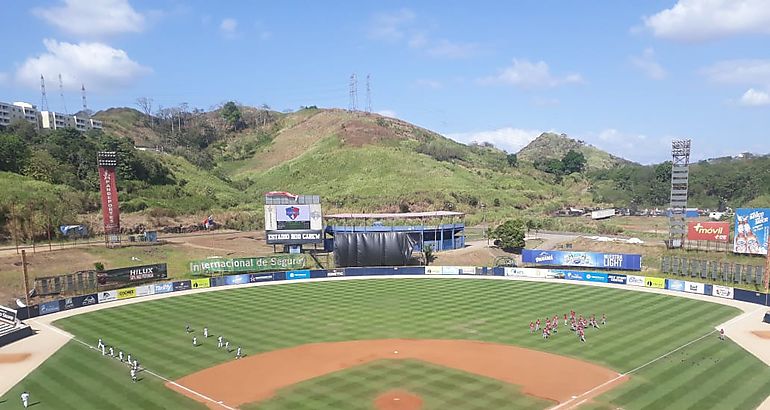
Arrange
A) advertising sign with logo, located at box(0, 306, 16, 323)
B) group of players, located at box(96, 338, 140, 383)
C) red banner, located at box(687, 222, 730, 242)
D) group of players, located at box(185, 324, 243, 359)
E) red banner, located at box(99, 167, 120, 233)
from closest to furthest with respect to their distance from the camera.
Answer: group of players, located at box(96, 338, 140, 383) → group of players, located at box(185, 324, 243, 359) → advertising sign with logo, located at box(0, 306, 16, 323) → red banner, located at box(687, 222, 730, 242) → red banner, located at box(99, 167, 120, 233)

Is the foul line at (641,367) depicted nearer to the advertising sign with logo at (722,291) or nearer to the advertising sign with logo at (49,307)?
the advertising sign with logo at (722,291)

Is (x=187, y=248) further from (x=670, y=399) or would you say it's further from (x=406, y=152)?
(x=406, y=152)

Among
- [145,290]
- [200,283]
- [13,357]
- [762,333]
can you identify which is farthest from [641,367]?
[145,290]

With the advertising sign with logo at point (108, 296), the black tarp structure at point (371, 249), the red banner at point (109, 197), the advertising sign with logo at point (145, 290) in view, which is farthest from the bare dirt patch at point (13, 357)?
the red banner at point (109, 197)

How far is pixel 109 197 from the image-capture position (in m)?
82.4

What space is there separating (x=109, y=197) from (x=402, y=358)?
6236 cm

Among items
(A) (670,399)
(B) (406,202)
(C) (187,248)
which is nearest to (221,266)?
(C) (187,248)

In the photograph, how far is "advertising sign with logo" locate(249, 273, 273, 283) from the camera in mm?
73438

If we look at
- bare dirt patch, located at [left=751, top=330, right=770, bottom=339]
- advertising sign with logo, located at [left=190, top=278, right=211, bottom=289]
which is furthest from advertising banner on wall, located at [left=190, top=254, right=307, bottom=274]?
bare dirt patch, located at [left=751, top=330, right=770, bottom=339]

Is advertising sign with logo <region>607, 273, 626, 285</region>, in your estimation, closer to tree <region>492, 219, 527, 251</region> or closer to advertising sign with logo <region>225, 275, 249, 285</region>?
tree <region>492, 219, 527, 251</region>

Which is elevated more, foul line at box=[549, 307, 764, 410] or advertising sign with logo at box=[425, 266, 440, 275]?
foul line at box=[549, 307, 764, 410]

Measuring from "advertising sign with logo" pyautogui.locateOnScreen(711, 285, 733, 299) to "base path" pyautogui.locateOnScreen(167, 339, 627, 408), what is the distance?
105 feet

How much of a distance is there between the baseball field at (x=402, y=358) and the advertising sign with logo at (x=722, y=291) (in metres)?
4.29

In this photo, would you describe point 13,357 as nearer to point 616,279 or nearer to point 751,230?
point 616,279
